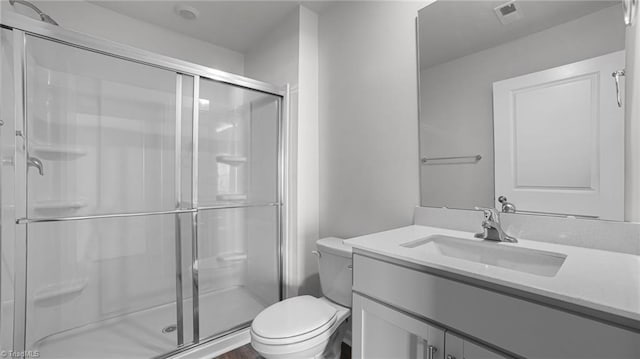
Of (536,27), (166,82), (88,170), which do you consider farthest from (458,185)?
(88,170)

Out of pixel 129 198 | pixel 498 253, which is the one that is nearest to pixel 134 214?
pixel 129 198

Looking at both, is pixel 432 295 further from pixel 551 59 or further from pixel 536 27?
pixel 536 27

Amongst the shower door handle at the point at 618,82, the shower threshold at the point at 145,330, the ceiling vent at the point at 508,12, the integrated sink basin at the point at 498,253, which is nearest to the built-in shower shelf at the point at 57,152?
the shower threshold at the point at 145,330

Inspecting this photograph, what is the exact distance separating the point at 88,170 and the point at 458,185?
218cm

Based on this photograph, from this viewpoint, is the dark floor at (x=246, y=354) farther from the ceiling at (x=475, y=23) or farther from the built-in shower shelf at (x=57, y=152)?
the ceiling at (x=475, y=23)

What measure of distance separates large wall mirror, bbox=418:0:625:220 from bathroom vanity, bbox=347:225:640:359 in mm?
246

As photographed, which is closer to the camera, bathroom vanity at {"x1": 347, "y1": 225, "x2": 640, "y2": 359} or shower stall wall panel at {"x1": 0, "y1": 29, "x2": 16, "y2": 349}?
bathroom vanity at {"x1": 347, "y1": 225, "x2": 640, "y2": 359}

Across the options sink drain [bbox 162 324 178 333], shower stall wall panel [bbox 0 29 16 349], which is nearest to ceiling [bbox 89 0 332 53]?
shower stall wall panel [bbox 0 29 16 349]

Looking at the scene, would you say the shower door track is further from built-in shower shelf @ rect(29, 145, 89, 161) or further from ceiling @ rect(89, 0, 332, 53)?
ceiling @ rect(89, 0, 332, 53)

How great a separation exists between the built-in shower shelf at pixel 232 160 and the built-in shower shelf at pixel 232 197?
0.78ft

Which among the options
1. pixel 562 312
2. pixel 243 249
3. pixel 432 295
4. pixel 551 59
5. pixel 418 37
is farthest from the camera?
pixel 243 249

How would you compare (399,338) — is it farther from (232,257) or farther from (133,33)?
(133,33)

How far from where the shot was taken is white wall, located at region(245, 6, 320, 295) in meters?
2.03

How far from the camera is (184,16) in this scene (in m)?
2.12
